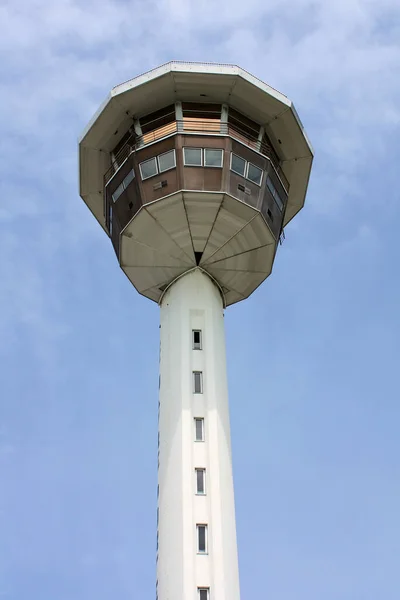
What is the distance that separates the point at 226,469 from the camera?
3247 cm

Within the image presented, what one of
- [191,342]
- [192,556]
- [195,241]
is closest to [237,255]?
[195,241]

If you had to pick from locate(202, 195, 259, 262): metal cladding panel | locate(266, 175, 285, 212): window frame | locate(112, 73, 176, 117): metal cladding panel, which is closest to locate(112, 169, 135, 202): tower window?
locate(112, 73, 176, 117): metal cladding panel

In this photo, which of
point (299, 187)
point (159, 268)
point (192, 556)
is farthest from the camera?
point (299, 187)

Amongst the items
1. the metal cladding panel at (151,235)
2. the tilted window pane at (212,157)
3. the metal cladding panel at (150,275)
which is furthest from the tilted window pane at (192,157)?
the metal cladding panel at (150,275)

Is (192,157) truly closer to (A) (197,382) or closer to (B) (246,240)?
(B) (246,240)

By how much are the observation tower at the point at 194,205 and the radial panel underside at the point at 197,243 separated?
52 millimetres

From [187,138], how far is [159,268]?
5951mm

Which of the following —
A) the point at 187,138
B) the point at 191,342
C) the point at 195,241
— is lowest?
the point at 191,342

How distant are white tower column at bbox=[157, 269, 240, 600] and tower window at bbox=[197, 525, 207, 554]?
80 millimetres

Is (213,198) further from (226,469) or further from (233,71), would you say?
(226,469)

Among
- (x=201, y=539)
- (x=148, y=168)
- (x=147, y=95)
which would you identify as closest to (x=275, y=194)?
(x=148, y=168)

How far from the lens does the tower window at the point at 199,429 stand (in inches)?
1302

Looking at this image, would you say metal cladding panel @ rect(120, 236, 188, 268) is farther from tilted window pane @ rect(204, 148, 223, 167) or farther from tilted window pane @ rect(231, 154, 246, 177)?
tilted window pane @ rect(231, 154, 246, 177)

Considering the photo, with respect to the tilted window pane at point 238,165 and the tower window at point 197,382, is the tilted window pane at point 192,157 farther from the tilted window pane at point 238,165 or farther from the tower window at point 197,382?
the tower window at point 197,382
